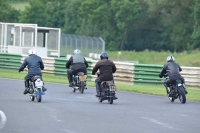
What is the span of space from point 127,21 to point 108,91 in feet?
266

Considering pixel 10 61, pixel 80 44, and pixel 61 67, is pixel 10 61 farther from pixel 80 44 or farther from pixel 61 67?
pixel 80 44

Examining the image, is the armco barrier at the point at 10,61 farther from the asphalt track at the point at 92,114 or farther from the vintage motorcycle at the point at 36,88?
the vintage motorcycle at the point at 36,88

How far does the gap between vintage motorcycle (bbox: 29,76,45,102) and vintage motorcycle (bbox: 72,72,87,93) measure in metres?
4.59

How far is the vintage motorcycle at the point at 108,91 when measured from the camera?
23.2m

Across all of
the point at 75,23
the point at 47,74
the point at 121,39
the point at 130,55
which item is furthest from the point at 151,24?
the point at 47,74

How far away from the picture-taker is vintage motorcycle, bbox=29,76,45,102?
22594mm

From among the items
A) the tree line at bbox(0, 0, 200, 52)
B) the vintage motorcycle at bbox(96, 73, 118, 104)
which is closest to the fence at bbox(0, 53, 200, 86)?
the vintage motorcycle at bbox(96, 73, 118, 104)

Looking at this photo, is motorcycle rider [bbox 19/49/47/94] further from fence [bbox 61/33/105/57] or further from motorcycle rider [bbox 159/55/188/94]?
fence [bbox 61/33/105/57]

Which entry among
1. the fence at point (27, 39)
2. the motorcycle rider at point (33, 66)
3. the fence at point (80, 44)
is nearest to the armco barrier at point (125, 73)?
the motorcycle rider at point (33, 66)

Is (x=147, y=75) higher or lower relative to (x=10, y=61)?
lower

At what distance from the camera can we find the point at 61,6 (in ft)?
395

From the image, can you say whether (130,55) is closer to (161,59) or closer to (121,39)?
(161,59)

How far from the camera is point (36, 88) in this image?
22656 mm

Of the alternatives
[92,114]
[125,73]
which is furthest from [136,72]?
[92,114]
